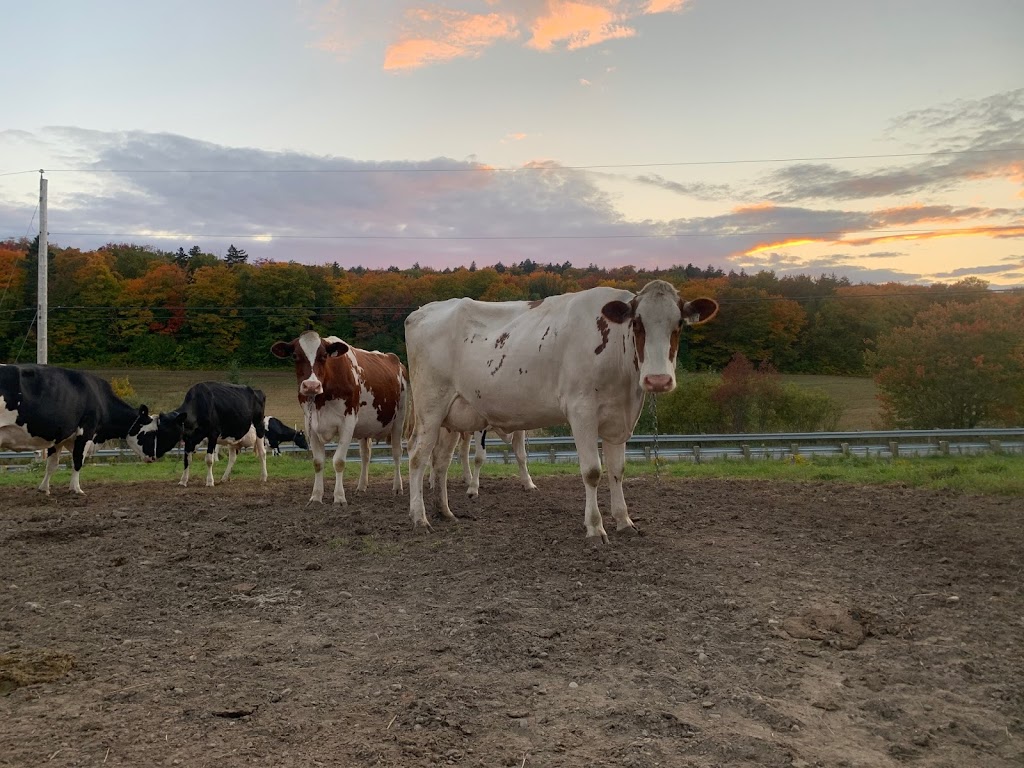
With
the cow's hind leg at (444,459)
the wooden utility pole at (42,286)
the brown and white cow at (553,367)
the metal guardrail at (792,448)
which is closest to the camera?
the brown and white cow at (553,367)

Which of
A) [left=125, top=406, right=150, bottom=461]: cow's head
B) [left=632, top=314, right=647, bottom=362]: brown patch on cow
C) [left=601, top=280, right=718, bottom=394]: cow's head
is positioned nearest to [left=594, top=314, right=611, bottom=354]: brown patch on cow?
[left=601, top=280, right=718, bottom=394]: cow's head

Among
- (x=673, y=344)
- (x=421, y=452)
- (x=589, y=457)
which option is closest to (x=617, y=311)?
(x=673, y=344)

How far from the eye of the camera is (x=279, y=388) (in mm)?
39875

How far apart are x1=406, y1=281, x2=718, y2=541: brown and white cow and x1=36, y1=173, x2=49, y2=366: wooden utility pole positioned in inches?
754

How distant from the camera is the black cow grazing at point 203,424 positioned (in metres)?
14.8

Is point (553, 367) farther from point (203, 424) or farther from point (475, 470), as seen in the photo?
point (203, 424)

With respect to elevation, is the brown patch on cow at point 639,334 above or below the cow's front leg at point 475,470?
above

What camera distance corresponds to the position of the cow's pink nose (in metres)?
7.00

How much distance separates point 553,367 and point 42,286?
78.6 feet

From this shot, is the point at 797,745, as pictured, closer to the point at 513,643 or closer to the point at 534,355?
the point at 513,643

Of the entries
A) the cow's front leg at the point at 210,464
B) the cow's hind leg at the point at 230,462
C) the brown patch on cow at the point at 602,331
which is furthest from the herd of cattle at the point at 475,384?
the cow's hind leg at the point at 230,462

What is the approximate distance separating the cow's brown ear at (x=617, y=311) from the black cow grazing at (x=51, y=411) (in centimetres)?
999

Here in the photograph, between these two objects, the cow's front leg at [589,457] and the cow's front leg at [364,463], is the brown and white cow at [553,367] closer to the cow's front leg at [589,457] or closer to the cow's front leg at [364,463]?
the cow's front leg at [589,457]

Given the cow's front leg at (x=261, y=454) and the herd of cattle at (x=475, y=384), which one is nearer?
the herd of cattle at (x=475, y=384)
